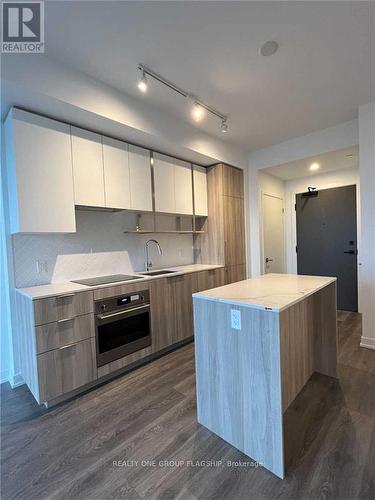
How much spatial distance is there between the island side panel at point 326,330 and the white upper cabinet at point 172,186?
1992 millimetres

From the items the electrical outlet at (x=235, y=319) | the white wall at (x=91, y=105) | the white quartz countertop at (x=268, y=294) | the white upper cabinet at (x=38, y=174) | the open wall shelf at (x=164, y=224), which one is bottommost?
the electrical outlet at (x=235, y=319)

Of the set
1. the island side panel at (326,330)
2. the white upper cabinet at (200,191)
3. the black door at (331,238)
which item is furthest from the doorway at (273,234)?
the island side panel at (326,330)

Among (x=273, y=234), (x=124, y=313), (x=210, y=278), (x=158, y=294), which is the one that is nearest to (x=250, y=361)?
(x=124, y=313)

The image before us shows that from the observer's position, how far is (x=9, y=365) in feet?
7.79

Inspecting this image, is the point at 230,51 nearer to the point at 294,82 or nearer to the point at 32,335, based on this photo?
the point at 294,82

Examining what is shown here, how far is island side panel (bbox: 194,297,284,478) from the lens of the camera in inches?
51.8

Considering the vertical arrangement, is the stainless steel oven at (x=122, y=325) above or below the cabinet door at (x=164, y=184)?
below

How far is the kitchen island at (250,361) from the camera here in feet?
4.32

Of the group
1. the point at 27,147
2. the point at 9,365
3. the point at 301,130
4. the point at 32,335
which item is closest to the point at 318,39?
the point at 301,130

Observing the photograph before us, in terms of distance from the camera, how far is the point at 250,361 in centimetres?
140

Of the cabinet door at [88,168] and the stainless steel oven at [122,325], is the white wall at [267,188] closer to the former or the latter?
the stainless steel oven at [122,325]

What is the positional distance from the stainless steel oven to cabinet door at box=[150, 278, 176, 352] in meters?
0.08

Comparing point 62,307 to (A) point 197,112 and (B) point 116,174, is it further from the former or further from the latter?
(A) point 197,112
